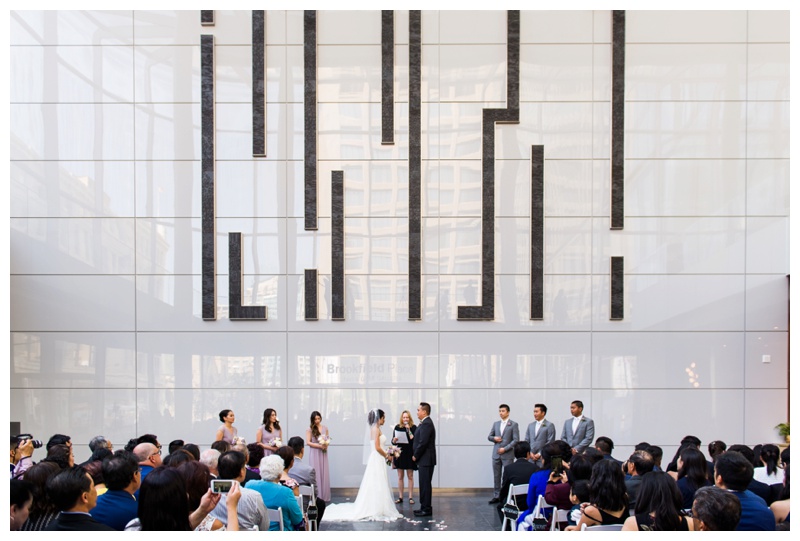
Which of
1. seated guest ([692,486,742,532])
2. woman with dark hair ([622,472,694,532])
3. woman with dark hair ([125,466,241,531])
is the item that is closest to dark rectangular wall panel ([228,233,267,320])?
woman with dark hair ([125,466,241,531])

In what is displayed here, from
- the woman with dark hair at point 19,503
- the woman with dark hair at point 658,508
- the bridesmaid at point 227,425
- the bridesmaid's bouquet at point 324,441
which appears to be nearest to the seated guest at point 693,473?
the woman with dark hair at point 658,508

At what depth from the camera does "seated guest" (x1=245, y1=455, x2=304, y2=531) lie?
15.6 feet

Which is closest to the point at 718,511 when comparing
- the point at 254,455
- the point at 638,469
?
the point at 638,469

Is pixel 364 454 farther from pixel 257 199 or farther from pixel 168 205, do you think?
pixel 168 205

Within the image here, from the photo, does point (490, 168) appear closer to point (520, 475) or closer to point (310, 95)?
point (310, 95)

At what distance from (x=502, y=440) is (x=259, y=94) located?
6.26 metres

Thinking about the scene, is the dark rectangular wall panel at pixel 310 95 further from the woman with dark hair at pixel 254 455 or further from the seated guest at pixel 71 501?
the seated guest at pixel 71 501

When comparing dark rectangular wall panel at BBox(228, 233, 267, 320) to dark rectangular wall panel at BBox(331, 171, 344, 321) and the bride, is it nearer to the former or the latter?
dark rectangular wall panel at BBox(331, 171, 344, 321)

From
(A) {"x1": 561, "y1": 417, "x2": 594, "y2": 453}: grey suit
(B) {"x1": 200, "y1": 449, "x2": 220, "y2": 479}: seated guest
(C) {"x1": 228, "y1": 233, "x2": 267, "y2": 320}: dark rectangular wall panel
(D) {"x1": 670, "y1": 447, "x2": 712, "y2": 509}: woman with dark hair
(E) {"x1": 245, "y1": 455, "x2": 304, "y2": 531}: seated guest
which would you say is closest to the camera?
(E) {"x1": 245, "y1": 455, "x2": 304, "y2": 531}: seated guest

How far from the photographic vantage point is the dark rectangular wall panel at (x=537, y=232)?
9672 millimetres

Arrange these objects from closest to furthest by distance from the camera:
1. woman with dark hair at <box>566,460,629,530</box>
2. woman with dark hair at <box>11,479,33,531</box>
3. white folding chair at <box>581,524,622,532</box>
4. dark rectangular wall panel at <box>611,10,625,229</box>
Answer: woman with dark hair at <box>11,479,33,531</box>
white folding chair at <box>581,524,622,532</box>
woman with dark hair at <box>566,460,629,530</box>
dark rectangular wall panel at <box>611,10,625,229</box>

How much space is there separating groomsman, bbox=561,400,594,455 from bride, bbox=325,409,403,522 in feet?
8.49

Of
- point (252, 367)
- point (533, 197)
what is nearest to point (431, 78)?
point (533, 197)

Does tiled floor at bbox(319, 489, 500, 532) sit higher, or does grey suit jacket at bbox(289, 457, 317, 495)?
grey suit jacket at bbox(289, 457, 317, 495)
